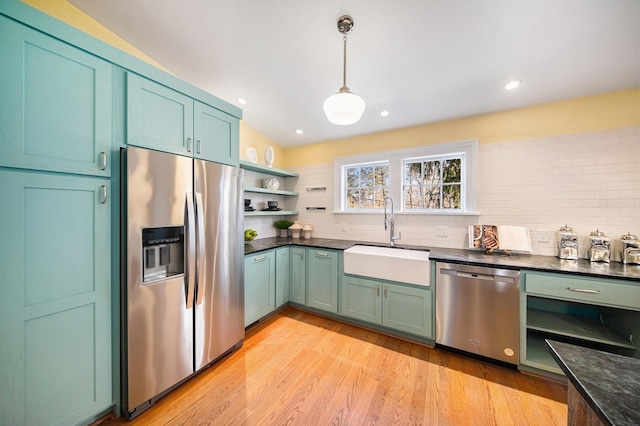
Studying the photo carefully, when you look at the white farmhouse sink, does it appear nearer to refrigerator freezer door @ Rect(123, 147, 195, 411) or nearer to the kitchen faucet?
the kitchen faucet

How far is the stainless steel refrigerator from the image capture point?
56.1 inches

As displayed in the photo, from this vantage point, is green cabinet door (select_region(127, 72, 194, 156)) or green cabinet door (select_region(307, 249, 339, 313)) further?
green cabinet door (select_region(307, 249, 339, 313))

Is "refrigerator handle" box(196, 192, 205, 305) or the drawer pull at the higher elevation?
"refrigerator handle" box(196, 192, 205, 305)

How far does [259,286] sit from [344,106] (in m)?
2.06

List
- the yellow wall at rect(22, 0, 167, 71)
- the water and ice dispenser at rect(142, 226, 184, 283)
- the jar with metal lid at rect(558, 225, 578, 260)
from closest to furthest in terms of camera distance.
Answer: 1. the water and ice dispenser at rect(142, 226, 184, 283)
2. the yellow wall at rect(22, 0, 167, 71)
3. the jar with metal lid at rect(558, 225, 578, 260)

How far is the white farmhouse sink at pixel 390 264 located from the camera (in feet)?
7.13

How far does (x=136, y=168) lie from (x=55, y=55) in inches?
26.4

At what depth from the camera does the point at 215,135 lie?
2037 millimetres

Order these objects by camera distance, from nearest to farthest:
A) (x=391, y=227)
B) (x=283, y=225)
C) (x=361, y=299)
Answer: (x=361, y=299) → (x=391, y=227) → (x=283, y=225)

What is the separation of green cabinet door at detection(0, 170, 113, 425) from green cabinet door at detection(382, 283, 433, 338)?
2.27 metres

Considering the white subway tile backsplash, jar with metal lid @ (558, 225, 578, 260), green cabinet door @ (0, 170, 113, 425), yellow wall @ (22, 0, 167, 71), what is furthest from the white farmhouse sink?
yellow wall @ (22, 0, 167, 71)

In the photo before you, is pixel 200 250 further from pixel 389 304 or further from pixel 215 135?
pixel 389 304

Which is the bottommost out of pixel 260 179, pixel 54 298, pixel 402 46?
pixel 54 298

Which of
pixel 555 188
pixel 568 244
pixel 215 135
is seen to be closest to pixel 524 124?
pixel 555 188
